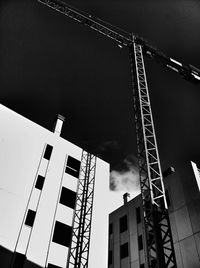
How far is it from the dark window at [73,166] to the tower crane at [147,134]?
25.9 feet

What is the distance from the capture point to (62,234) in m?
22.1

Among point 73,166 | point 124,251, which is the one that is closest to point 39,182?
point 73,166

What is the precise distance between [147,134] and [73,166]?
9771mm

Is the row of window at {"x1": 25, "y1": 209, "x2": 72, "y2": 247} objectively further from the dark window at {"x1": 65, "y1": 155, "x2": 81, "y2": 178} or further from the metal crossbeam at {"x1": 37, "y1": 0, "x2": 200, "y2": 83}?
the metal crossbeam at {"x1": 37, "y1": 0, "x2": 200, "y2": 83}

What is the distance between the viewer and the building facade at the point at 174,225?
69.1 ft

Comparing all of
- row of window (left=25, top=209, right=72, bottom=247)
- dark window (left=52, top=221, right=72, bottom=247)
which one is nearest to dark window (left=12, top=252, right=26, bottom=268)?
row of window (left=25, top=209, right=72, bottom=247)

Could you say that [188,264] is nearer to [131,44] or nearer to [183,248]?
[183,248]

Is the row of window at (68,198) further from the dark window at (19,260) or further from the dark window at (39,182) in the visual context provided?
the dark window at (19,260)

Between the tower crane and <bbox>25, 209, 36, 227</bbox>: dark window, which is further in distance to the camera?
<bbox>25, 209, 36, 227</bbox>: dark window

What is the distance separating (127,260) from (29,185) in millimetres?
16819

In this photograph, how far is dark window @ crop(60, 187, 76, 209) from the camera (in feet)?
80.0

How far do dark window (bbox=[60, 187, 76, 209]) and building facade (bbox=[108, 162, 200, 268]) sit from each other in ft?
33.7

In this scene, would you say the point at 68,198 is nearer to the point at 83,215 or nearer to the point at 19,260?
the point at 83,215

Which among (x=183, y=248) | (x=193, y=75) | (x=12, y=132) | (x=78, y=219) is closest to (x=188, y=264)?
(x=183, y=248)
